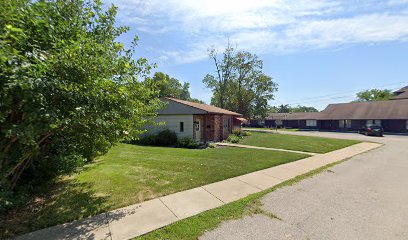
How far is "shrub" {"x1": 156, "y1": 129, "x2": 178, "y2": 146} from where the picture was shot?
17.5m

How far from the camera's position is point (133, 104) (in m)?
5.03

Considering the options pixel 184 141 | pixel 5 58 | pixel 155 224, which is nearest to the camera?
pixel 5 58

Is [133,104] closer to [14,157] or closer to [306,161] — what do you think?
[14,157]

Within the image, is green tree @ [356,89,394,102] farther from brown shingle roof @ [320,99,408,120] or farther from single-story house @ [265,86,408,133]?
brown shingle roof @ [320,99,408,120]

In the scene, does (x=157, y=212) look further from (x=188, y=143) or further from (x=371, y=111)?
(x=371, y=111)

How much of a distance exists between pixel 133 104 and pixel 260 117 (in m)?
46.9

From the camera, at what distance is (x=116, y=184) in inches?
263

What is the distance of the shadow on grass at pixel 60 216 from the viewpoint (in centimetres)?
397

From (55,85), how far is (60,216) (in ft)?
10.0

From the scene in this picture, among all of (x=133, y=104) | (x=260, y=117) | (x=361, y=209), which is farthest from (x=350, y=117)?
(x=133, y=104)

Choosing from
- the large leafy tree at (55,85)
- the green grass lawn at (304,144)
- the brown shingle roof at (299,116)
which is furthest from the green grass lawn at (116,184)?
the brown shingle roof at (299,116)

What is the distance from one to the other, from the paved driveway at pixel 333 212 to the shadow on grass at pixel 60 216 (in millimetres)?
2411

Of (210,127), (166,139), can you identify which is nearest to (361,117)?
(210,127)

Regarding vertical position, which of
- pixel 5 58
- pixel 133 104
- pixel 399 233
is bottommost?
pixel 399 233
